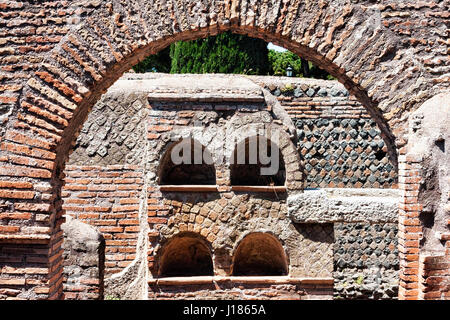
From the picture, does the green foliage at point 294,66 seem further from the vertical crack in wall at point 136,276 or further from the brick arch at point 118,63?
the brick arch at point 118,63

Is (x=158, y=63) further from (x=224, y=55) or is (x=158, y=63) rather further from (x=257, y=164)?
(x=257, y=164)

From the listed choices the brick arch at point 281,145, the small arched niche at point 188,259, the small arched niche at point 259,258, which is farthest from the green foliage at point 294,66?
the small arched niche at point 188,259

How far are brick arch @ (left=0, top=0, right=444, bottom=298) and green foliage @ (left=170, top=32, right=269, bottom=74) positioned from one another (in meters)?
9.89

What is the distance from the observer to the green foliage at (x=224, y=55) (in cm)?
1326

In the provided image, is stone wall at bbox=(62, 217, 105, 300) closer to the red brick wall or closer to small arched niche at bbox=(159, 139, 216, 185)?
small arched niche at bbox=(159, 139, 216, 185)

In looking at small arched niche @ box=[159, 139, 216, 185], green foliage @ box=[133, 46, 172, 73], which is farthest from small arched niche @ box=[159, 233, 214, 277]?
green foliage @ box=[133, 46, 172, 73]

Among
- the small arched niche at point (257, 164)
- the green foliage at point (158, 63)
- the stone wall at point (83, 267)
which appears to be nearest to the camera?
the stone wall at point (83, 267)

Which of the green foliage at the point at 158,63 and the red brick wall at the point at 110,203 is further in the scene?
the green foliage at the point at 158,63

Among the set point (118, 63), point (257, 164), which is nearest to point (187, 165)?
point (257, 164)

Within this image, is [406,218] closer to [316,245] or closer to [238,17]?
[238,17]

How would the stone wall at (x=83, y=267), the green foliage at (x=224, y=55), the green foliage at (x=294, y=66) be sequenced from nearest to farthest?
1. the stone wall at (x=83, y=267)
2. the green foliage at (x=224, y=55)
3. the green foliage at (x=294, y=66)

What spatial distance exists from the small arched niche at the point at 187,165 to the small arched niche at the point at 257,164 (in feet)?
1.30

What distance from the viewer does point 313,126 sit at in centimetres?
934

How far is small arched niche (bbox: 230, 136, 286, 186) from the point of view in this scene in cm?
717
